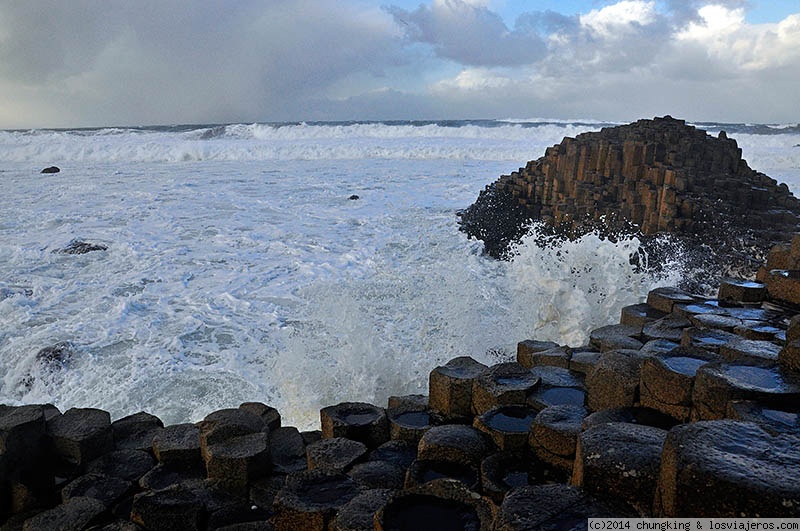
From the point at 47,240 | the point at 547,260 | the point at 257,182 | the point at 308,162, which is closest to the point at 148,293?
the point at 47,240

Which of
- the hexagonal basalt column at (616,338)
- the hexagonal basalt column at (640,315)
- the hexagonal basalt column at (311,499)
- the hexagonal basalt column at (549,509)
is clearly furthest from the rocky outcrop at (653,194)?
the hexagonal basalt column at (311,499)

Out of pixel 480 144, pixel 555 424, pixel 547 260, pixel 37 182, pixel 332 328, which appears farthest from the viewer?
pixel 480 144

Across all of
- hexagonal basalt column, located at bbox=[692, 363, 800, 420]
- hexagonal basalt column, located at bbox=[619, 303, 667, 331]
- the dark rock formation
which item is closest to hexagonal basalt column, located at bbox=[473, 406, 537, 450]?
→ hexagonal basalt column, located at bbox=[692, 363, 800, 420]

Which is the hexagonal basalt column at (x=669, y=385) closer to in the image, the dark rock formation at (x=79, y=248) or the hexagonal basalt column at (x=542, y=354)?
the hexagonal basalt column at (x=542, y=354)

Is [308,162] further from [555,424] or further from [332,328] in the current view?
[555,424]

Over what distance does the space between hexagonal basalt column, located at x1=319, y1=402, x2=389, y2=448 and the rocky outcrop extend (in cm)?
601

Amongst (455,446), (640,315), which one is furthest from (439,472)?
(640,315)

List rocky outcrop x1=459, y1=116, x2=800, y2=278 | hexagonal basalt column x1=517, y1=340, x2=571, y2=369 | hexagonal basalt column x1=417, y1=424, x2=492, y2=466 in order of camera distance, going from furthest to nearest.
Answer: rocky outcrop x1=459, y1=116, x2=800, y2=278
hexagonal basalt column x1=517, y1=340, x2=571, y2=369
hexagonal basalt column x1=417, y1=424, x2=492, y2=466

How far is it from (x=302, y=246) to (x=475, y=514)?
8.16m

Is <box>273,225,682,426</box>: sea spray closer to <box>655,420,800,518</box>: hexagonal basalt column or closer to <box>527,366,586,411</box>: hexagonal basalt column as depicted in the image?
<box>527,366,586,411</box>: hexagonal basalt column

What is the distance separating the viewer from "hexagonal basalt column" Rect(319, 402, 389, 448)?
3.30 meters

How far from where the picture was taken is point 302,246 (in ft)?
32.3

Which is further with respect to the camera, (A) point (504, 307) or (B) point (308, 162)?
(B) point (308, 162)

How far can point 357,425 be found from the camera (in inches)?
131
